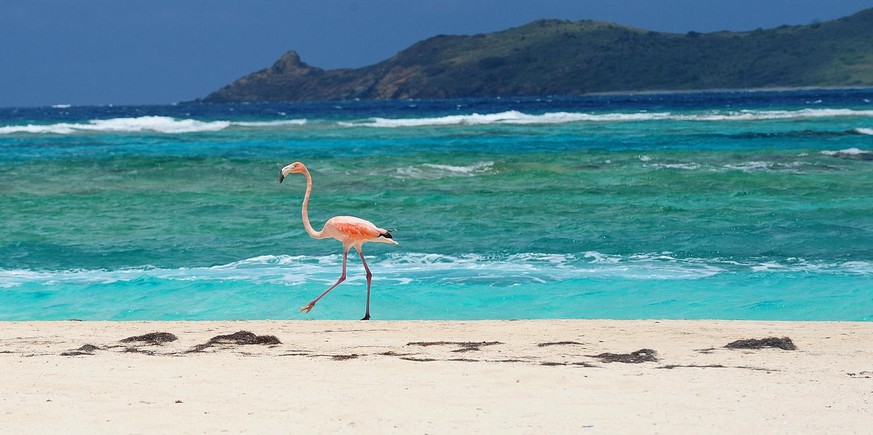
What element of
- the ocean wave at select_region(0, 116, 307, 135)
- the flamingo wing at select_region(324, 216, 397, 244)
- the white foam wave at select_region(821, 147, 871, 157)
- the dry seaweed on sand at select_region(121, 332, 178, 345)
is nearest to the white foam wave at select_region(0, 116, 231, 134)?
the ocean wave at select_region(0, 116, 307, 135)

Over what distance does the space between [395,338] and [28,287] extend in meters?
5.02

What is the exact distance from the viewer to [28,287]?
11008 millimetres

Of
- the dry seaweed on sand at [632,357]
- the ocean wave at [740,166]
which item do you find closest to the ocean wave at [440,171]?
the ocean wave at [740,166]

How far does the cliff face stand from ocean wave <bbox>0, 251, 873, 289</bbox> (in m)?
101

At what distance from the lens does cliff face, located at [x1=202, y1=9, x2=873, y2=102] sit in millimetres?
116188

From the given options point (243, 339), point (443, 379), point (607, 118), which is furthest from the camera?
point (607, 118)

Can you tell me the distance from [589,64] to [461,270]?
119 m

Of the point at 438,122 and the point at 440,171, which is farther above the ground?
the point at 438,122

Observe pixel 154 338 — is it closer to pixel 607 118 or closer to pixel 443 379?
pixel 443 379

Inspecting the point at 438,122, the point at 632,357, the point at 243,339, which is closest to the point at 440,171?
the point at 243,339

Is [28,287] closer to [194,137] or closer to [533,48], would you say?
[194,137]

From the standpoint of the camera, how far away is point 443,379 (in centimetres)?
591

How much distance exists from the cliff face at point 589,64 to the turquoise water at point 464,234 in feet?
299

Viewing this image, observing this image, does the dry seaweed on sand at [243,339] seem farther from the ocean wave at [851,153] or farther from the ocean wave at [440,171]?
the ocean wave at [851,153]
